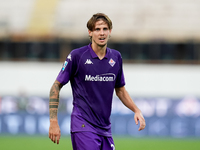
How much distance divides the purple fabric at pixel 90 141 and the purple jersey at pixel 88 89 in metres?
0.05

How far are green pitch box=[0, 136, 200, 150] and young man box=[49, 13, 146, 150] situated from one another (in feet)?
27.1

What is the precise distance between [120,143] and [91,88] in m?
10.4

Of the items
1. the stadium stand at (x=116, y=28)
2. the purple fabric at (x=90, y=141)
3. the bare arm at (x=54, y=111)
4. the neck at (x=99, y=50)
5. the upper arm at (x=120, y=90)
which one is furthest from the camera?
the stadium stand at (x=116, y=28)

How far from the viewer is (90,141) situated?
517 cm

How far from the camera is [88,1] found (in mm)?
24281

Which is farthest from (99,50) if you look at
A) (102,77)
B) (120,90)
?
(120,90)

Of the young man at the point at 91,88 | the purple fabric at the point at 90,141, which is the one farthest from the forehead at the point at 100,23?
the purple fabric at the point at 90,141

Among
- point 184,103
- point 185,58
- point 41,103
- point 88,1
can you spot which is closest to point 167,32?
point 185,58

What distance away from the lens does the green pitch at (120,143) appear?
13.8 m

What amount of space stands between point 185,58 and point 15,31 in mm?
7984

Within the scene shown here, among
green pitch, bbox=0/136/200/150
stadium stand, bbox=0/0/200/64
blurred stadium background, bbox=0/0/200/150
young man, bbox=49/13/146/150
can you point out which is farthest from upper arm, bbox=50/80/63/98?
stadium stand, bbox=0/0/200/64

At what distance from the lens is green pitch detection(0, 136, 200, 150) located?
13841 mm

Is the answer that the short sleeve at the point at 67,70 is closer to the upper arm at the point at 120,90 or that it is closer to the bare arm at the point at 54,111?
the bare arm at the point at 54,111

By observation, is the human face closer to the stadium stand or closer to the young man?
the young man
